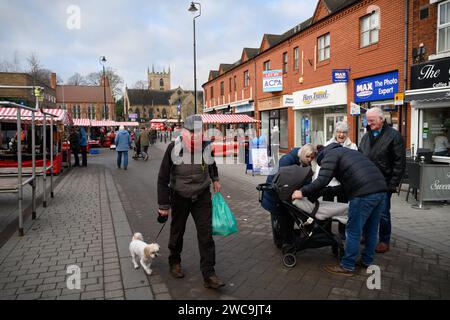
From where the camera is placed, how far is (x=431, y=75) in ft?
37.2

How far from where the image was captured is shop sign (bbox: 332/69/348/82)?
53.0 feet

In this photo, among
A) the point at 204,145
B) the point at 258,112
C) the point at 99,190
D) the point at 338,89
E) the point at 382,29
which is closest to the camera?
the point at 204,145

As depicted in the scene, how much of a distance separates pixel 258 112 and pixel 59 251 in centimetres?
2400

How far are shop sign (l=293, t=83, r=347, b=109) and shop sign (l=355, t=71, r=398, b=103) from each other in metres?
1.10

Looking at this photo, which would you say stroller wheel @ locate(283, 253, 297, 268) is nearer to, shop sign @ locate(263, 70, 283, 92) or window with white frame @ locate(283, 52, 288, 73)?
shop sign @ locate(263, 70, 283, 92)

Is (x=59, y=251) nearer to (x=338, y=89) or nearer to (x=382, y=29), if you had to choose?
(x=382, y=29)

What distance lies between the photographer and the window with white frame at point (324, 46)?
721 inches

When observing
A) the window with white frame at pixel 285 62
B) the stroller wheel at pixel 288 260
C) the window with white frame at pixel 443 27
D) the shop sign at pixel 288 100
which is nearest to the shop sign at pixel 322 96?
the shop sign at pixel 288 100

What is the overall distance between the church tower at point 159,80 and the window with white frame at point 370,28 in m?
123

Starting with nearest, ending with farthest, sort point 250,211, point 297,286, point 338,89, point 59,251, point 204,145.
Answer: point 297,286 < point 204,145 < point 59,251 < point 250,211 < point 338,89

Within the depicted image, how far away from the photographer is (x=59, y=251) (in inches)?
196

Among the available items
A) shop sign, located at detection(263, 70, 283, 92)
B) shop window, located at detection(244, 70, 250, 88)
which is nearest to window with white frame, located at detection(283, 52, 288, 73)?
shop sign, located at detection(263, 70, 283, 92)

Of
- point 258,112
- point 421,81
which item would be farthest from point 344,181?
point 258,112

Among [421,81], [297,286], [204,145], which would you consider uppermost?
[421,81]
